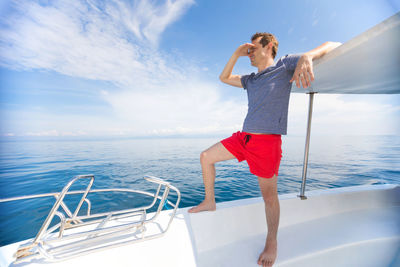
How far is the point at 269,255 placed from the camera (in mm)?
1012

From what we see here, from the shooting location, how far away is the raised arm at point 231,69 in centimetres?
123

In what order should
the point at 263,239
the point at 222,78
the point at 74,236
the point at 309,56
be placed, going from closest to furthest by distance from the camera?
1. the point at 74,236
2. the point at 309,56
3. the point at 263,239
4. the point at 222,78

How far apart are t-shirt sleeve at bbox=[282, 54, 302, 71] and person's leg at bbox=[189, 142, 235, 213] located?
0.69 meters

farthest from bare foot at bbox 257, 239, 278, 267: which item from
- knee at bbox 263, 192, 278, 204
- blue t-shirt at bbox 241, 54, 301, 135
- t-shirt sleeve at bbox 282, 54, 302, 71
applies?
t-shirt sleeve at bbox 282, 54, 302, 71

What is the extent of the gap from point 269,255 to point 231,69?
4.43 ft

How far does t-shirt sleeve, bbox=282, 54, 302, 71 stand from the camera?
97cm

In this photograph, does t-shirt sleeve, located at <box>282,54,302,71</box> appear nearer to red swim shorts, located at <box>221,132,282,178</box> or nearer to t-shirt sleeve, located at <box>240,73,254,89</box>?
t-shirt sleeve, located at <box>240,73,254,89</box>

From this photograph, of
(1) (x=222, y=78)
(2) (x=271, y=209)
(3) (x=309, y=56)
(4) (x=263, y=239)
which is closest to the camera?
(3) (x=309, y=56)

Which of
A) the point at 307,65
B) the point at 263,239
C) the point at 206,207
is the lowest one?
the point at 263,239

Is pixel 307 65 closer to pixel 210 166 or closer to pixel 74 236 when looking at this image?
pixel 210 166

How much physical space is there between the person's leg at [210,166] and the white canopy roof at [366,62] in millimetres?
817

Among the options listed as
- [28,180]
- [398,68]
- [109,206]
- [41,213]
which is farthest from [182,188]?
[28,180]

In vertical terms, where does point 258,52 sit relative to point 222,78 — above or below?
above

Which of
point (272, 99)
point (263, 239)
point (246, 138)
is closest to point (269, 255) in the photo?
point (263, 239)
